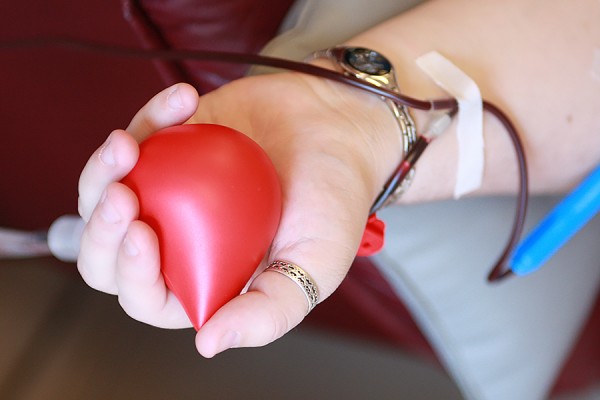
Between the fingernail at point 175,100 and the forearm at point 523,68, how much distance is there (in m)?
0.26

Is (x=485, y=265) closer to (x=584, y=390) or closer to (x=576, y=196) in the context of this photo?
(x=576, y=196)

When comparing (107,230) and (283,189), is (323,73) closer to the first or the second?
(283,189)

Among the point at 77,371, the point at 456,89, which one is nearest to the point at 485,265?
the point at 456,89

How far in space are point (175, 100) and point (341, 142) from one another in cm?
15

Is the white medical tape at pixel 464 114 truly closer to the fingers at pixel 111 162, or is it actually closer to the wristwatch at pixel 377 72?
the wristwatch at pixel 377 72

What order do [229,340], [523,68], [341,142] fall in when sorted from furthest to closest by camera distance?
[523,68] < [341,142] < [229,340]

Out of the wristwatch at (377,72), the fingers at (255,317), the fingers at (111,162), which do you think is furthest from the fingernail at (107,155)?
the wristwatch at (377,72)

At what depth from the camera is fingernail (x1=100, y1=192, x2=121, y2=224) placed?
1.36 ft

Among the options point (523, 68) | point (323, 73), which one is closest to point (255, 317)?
point (323, 73)

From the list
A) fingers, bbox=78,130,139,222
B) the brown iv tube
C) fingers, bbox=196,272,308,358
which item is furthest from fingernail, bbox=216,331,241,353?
the brown iv tube

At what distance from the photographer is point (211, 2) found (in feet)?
2.19

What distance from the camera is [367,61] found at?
2.02 ft

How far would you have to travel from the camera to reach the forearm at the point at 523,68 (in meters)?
0.70

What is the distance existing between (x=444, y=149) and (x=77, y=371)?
0.64 m
